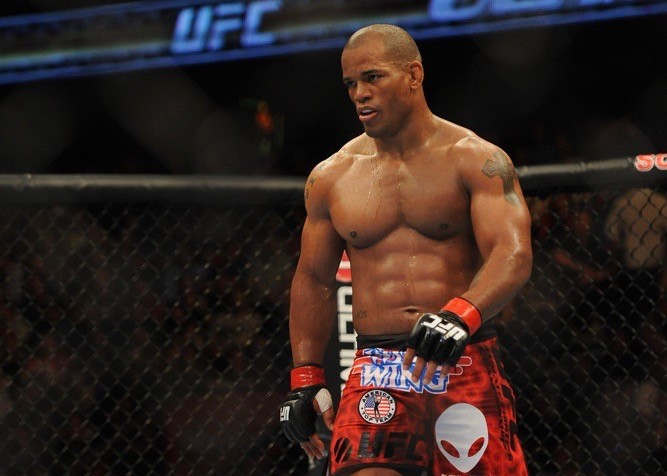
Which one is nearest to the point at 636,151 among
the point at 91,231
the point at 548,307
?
the point at 548,307

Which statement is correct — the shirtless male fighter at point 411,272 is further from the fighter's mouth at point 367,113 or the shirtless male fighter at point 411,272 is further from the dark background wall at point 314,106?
the dark background wall at point 314,106

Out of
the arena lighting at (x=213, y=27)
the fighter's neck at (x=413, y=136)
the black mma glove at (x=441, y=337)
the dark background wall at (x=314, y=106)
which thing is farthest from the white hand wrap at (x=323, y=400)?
the arena lighting at (x=213, y=27)

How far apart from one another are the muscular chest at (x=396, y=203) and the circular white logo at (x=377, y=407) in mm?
309

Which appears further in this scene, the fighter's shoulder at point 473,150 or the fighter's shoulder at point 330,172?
the fighter's shoulder at point 330,172

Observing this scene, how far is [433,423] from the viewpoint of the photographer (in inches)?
73.9

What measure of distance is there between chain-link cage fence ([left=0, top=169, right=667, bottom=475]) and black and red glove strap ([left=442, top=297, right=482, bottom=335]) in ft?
2.95

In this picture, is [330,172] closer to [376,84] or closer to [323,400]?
[376,84]

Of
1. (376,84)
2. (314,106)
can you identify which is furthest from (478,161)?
(314,106)

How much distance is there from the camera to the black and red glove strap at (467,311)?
1.73 metres

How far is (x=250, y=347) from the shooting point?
3053 mm

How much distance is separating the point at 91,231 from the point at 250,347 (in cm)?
62

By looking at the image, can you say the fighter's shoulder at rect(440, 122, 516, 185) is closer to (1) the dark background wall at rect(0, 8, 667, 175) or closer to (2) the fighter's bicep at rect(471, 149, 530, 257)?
(2) the fighter's bicep at rect(471, 149, 530, 257)

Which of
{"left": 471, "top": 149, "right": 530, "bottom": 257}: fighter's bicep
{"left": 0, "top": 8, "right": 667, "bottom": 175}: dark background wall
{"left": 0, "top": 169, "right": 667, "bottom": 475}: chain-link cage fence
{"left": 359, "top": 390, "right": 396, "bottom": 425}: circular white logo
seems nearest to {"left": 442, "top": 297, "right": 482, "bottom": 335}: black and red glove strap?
{"left": 471, "top": 149, "right": 530, "bottom": 257}: fighter's bicep

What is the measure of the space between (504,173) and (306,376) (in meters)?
0.60
